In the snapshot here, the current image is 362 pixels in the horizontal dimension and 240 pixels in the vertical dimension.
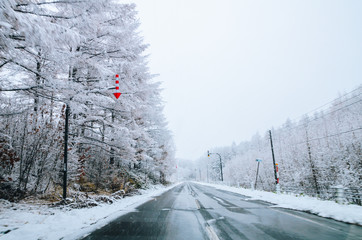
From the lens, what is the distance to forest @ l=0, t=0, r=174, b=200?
401 centimetres

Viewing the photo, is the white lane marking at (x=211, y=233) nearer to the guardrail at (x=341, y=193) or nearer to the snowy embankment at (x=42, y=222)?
the snowy embankment at (x=42, y=222)

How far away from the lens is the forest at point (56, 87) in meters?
4.01

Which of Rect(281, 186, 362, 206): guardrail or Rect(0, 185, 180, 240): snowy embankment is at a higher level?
Rect(0, 185, 180, 240): snowy embankment

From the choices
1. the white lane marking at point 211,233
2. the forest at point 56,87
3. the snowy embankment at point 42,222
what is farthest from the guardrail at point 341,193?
the forest at point 56,87

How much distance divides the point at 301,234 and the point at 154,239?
11.2 ft

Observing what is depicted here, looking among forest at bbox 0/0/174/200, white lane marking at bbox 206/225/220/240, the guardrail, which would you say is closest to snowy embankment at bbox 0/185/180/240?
forest at bbox 0/0/174/200

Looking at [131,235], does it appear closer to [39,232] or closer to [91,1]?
[39,232]

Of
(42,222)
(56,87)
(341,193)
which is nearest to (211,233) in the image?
(42,222)

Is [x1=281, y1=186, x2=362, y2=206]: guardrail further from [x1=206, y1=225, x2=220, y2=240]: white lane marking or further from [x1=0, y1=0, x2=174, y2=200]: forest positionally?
[x1=0, y1=0, x2=174, y2=200]: forest

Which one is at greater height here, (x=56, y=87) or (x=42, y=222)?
(x=56, y=87)

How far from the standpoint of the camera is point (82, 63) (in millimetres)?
8008

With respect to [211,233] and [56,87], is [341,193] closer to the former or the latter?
[211,233]

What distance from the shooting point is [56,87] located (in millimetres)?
5715

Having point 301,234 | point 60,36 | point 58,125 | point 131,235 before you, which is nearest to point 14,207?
point 58,125
